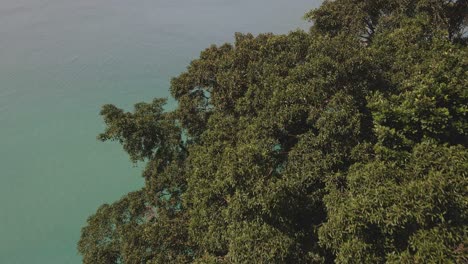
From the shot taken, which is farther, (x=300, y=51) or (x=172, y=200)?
(x=172, y=200)

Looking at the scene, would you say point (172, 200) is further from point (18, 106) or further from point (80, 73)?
point (80, 73)

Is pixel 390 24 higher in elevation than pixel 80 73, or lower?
lower

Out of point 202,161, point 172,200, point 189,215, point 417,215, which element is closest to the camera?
point 417,215

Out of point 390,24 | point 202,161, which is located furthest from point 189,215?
point 390,24

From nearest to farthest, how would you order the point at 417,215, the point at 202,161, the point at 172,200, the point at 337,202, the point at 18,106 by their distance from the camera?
1. the point at 417,215
2. the point at 337,202
3. the point at 202,161
4. the point at 172,200
5. the point at 18,106

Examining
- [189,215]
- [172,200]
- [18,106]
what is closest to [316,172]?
[189,215]

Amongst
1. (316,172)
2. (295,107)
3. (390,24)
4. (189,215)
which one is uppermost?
(390,24)

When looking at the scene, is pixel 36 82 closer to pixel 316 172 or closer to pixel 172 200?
pixel 172 200
